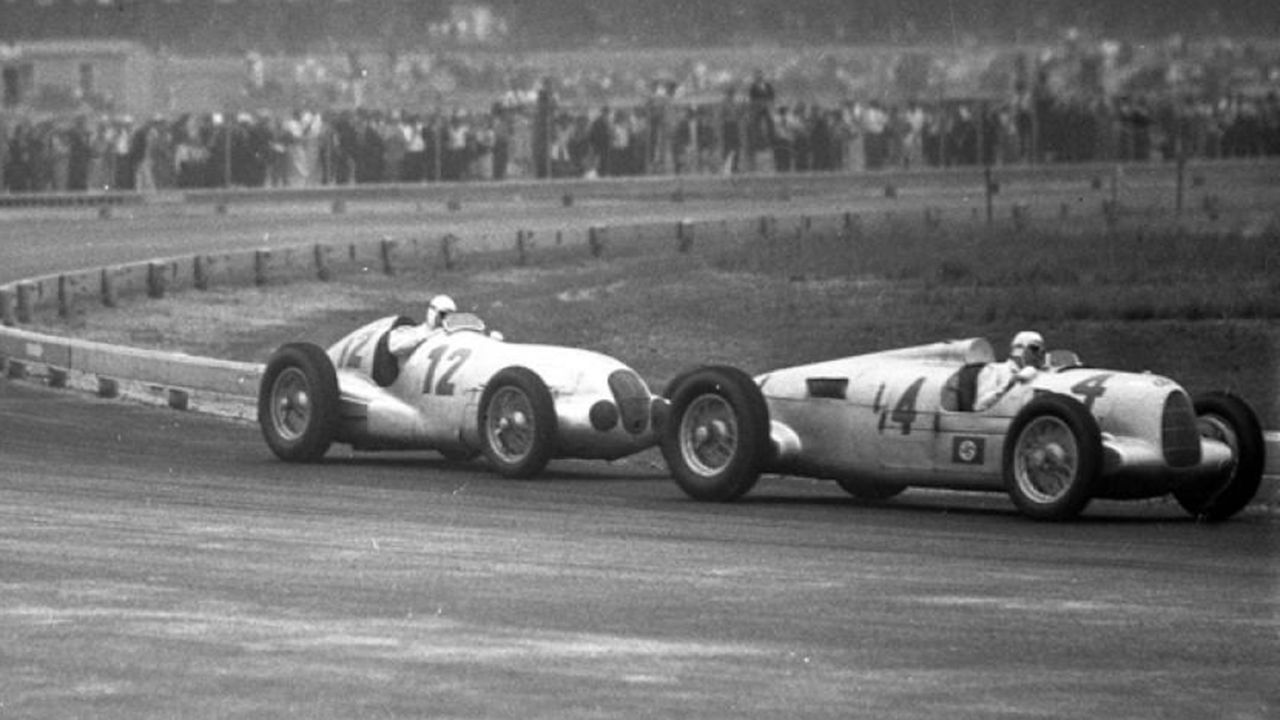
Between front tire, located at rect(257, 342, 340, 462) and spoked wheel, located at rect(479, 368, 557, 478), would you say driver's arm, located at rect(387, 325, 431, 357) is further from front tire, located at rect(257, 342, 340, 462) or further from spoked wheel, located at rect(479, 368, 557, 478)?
spoked wheel, located at rect(479, 368, 557, 478)

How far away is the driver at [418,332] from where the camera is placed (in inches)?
671

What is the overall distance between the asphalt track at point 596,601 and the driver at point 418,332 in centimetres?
100

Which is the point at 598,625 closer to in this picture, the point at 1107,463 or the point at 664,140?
the point at 1107,463

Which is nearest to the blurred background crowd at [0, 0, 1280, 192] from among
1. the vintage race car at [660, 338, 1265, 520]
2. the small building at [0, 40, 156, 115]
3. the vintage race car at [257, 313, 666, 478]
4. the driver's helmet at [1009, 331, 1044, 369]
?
the small building at [0, 40, 156, 115]

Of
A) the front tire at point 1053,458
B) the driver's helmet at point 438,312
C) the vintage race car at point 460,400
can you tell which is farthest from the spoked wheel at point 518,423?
the front tire at point 1053,458

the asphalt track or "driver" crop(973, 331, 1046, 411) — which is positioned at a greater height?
"driver" crop(973, 331, 1046, 411)

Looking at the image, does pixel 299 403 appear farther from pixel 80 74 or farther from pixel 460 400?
pixel 80 74

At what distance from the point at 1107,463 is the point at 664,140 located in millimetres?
39048

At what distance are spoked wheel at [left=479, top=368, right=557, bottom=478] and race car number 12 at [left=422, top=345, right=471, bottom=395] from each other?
0.51 m

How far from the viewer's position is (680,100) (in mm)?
54375

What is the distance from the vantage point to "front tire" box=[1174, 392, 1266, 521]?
1422cm

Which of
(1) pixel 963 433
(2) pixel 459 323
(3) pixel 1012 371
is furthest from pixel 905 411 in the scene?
(2) pixel 459 323

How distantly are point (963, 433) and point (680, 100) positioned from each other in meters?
40.3

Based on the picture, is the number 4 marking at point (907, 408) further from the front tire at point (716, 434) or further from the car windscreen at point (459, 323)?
the car windscreen at point (459, 323)
